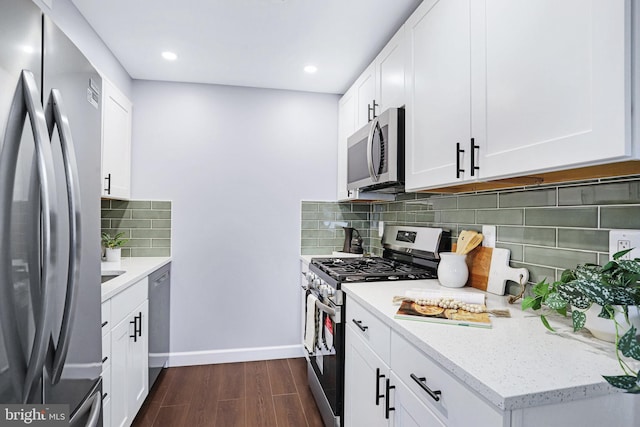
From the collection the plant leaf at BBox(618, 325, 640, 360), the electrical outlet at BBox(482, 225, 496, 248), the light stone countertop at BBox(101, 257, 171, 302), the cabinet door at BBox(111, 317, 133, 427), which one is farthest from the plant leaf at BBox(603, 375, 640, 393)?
the cabinet door at BBox(111, 317, 133, 427)

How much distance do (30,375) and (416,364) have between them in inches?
39.1

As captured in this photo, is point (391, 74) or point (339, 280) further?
point (391, 74)

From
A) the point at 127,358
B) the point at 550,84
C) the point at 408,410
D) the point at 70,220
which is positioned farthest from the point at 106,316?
the point at 550,84

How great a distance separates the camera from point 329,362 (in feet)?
6.31

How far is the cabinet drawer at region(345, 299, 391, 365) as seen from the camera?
1.26m

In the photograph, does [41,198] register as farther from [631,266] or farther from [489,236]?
[489,236]

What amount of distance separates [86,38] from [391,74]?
72.6 inches

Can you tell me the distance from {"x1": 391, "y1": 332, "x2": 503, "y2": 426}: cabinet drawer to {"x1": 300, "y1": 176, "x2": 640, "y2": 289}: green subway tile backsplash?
680mm

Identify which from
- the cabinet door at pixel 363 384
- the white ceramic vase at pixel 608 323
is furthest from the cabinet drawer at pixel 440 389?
the white ceramic vase at pixel 608 323

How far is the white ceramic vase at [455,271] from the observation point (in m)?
1.65

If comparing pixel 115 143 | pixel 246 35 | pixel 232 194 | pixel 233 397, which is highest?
pixel 246 35

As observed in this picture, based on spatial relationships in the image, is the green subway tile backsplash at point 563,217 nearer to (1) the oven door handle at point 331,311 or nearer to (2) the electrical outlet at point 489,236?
(2) the electrical outlet at point 489,236

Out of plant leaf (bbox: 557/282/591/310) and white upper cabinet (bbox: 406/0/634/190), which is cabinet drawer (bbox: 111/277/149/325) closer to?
white upper cabinet (bbox: 406/0/634/190)

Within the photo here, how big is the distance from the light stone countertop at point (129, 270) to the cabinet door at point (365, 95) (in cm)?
179
